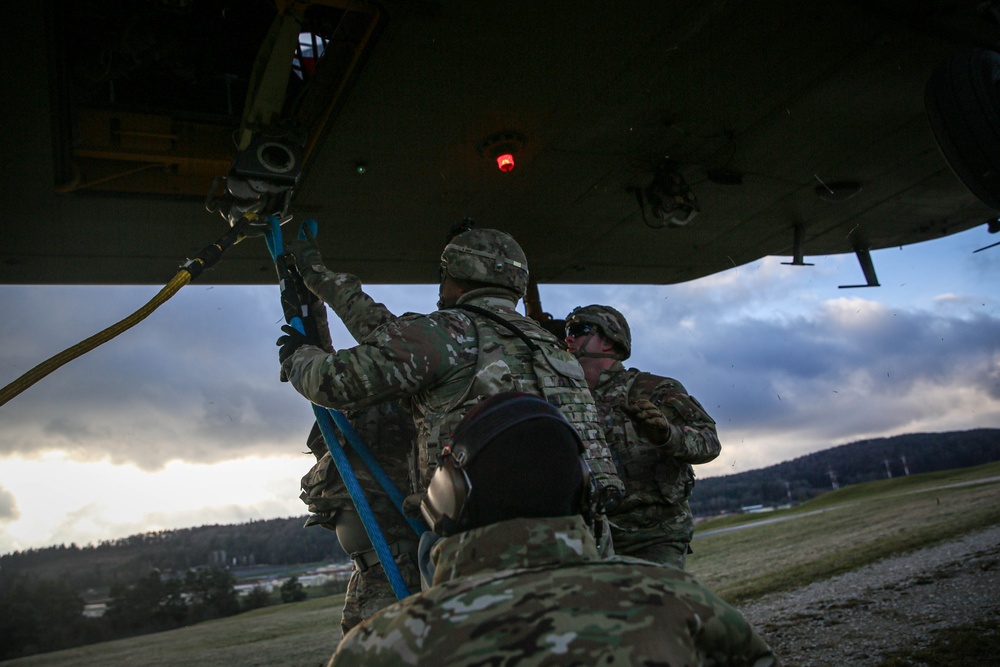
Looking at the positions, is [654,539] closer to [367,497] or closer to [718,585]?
[367,497]

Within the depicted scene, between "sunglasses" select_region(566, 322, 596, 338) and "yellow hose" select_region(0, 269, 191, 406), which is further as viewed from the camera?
"sunglasses" select_region(566, 322, 596, 338)

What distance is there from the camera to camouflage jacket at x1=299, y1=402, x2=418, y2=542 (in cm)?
292

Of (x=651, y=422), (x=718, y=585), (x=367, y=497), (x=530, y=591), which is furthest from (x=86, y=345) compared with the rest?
(x=718, y=585)

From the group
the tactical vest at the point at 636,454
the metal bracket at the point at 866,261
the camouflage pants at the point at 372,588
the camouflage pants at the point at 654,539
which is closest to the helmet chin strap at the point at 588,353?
the tactical vest at the point at 636,454

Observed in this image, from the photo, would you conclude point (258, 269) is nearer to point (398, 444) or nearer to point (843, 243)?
point (398, 444)

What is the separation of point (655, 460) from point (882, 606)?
11.4 feet

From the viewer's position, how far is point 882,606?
588cm

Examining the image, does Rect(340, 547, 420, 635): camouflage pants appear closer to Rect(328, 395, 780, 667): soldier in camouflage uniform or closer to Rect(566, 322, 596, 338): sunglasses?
Rect(328, 395, 780, 667): soldier in camouflage uniform

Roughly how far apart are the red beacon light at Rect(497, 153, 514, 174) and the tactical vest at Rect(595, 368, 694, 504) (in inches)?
57.2

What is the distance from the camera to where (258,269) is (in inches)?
217

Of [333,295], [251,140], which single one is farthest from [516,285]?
[251,140]

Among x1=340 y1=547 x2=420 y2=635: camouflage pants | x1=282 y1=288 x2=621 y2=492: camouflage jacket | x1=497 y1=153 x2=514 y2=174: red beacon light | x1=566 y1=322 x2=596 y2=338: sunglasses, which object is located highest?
x1=497 y1=153 x2=514 y2=174: red beacon light

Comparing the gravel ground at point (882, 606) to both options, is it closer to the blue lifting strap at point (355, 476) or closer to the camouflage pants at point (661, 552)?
the camouflage pants at point (661, 552)

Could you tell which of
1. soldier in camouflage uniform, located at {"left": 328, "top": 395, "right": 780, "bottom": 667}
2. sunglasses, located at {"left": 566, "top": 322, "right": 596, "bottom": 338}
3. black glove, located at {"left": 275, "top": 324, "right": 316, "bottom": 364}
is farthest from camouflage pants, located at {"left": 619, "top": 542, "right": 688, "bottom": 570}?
soldier in camouflage uniform, located at {"left": 328, "top": 395, "right": 780, "bottom": 667}
